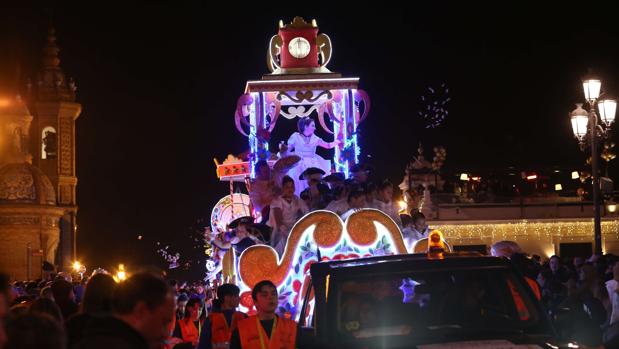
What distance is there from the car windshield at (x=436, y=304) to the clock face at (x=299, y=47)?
1377cm

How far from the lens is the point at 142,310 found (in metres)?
4.55

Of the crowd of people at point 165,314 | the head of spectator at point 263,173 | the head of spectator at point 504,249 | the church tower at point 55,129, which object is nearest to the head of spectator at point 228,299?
the crowd of people at point 165,314

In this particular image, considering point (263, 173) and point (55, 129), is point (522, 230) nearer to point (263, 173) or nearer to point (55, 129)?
point (263, 173)

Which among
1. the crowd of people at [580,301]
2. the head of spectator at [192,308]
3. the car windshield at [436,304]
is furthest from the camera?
the head of spectator at [192,308]

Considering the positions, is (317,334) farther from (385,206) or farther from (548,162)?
(548,162)

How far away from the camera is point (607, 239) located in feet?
128

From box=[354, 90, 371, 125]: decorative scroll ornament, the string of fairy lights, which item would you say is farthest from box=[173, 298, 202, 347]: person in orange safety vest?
the string of fairy lights

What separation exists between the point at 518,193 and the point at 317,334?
131ft

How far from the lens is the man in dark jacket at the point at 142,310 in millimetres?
4340

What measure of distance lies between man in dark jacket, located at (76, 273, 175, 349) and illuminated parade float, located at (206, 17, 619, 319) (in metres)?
3.44

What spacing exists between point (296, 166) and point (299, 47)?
302 centimetres

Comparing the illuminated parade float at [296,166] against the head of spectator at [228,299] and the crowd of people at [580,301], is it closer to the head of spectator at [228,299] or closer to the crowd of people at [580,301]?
the crowd of people at [580,301]

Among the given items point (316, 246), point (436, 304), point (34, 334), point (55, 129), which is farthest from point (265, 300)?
point (55, 129)

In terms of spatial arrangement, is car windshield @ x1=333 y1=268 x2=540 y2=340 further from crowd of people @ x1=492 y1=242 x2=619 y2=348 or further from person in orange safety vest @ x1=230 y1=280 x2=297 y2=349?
person in orange safety vest @ x1=230 y1=280 x2=297 y2=349
